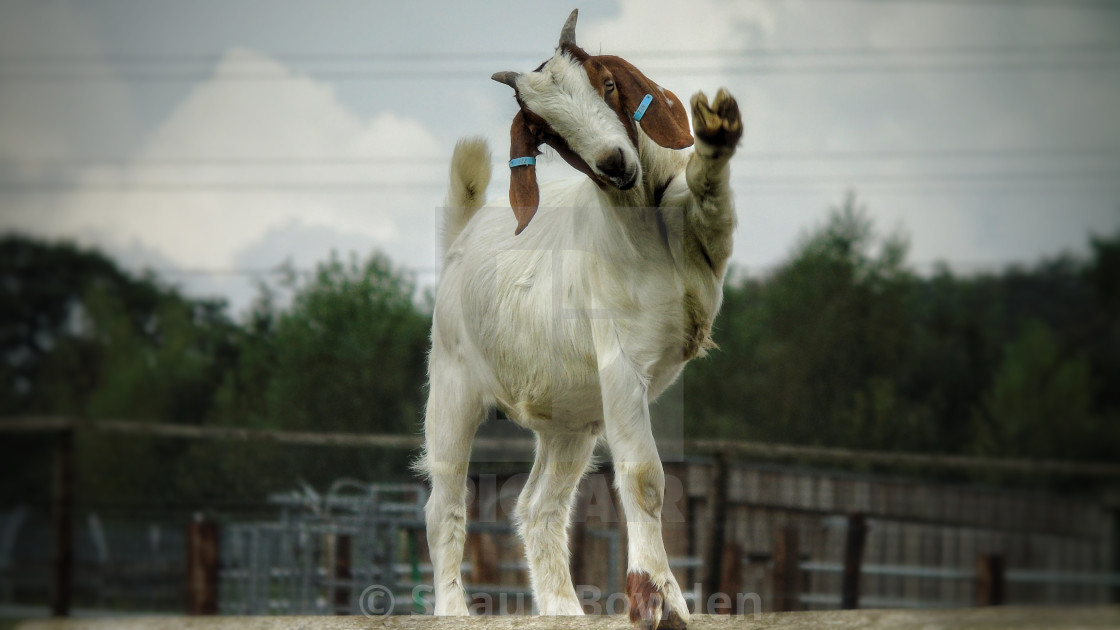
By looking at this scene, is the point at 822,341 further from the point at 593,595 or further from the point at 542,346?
the point at 542,346

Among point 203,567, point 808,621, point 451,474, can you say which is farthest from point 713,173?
point 203,567

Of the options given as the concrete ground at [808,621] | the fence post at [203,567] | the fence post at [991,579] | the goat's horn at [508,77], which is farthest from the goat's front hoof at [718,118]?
the fence post at [203,567]

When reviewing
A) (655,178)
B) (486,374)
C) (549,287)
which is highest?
(655,178)

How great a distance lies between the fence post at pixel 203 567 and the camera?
30.3 feet

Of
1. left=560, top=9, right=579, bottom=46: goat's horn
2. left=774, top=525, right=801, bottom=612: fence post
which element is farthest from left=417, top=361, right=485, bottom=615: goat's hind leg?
left=774, top=525, right=801, bottom=612: fence post

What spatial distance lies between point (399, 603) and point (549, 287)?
5.08 meters

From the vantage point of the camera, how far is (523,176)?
3654 millimetres

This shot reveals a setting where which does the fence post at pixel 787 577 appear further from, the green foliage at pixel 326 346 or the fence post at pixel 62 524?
the fence post at pixel 62 524

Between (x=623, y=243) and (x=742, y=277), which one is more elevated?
(x=742, y=277)

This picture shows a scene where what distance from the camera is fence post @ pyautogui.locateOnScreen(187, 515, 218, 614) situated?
923 centimetres

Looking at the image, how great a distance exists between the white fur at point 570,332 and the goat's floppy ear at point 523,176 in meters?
0.15

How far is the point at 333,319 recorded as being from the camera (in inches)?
387

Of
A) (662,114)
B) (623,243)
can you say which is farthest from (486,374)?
(662,114)

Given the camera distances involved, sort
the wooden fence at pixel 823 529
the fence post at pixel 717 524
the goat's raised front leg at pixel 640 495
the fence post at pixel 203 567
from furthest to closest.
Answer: the fence post at pixel 203 567, the fence post at pixel 717 524, the wooden fence at pixel 823 529, the goat's raised front leg at pixel 640 495
